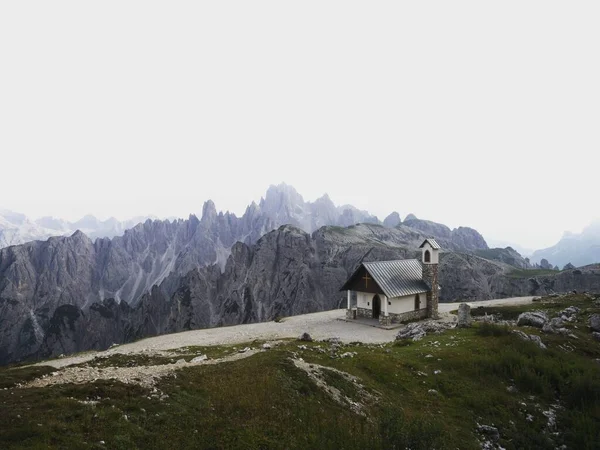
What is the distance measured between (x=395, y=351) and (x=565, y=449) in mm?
12071

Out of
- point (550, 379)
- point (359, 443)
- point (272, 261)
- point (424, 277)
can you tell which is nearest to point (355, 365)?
point (359, 443)

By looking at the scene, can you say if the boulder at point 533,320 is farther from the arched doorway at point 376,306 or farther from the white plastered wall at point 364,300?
the white plastered wall at point 364,300

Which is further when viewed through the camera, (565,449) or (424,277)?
(424,277)

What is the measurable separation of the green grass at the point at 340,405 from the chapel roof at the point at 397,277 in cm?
1739

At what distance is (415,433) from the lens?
560 inches

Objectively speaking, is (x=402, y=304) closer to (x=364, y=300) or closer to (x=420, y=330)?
(x=364, y=300)

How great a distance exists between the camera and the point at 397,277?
49031 mm

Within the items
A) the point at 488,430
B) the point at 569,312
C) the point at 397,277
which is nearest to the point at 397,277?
the point at 397,277

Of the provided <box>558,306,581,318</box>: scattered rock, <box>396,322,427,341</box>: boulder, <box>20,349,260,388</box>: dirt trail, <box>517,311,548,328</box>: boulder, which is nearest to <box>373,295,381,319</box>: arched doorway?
<box>396,322,427,341</box>: boulder

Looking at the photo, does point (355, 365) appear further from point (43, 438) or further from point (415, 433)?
point (43, 438)

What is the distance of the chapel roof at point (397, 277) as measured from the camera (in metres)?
46.5

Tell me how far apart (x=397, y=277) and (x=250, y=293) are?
376 ft

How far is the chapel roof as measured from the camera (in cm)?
4653

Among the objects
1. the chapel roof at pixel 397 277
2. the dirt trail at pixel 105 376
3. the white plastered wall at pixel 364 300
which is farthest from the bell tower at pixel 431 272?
the dirt trail at pixel 105 376
